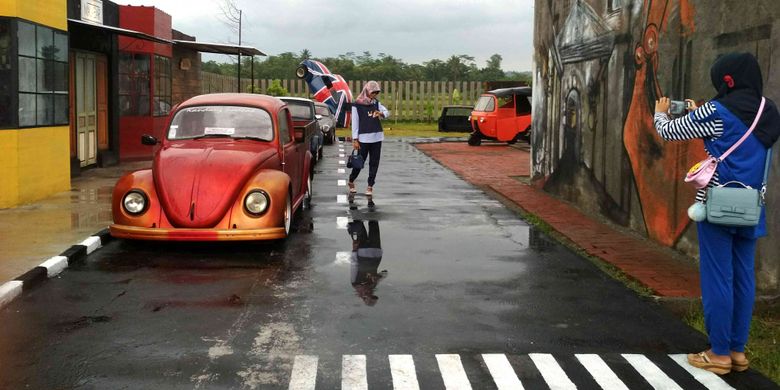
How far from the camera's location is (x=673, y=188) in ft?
27.3

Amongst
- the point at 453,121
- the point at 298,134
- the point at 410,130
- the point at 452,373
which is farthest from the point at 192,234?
the point at 410,130

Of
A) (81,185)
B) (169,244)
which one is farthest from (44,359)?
(81,185)

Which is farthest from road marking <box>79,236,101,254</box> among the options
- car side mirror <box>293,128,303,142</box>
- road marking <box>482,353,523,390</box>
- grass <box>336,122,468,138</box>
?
grass <box>336,122,468,138</box>

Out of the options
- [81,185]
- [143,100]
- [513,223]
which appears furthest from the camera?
[143,100]

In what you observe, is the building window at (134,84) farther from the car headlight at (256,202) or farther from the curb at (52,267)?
the car headlight at (256,202)

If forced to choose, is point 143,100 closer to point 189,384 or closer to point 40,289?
point 40,289

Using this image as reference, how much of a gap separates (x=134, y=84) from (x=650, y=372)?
17249 millimetres

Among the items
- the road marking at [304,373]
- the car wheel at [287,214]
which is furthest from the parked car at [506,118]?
the road marking at [304,373]

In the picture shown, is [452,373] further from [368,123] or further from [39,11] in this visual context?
[39,11]

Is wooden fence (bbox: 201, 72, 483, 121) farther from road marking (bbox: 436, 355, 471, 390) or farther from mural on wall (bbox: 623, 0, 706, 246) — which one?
road marking (bbox: 436, 355, 471, 390)

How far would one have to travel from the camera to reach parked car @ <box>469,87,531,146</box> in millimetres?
27031

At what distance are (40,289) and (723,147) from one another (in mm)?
5435

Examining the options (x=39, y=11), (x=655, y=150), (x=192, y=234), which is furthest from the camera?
(x=39, y=11)

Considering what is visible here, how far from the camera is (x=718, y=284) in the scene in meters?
4.86
